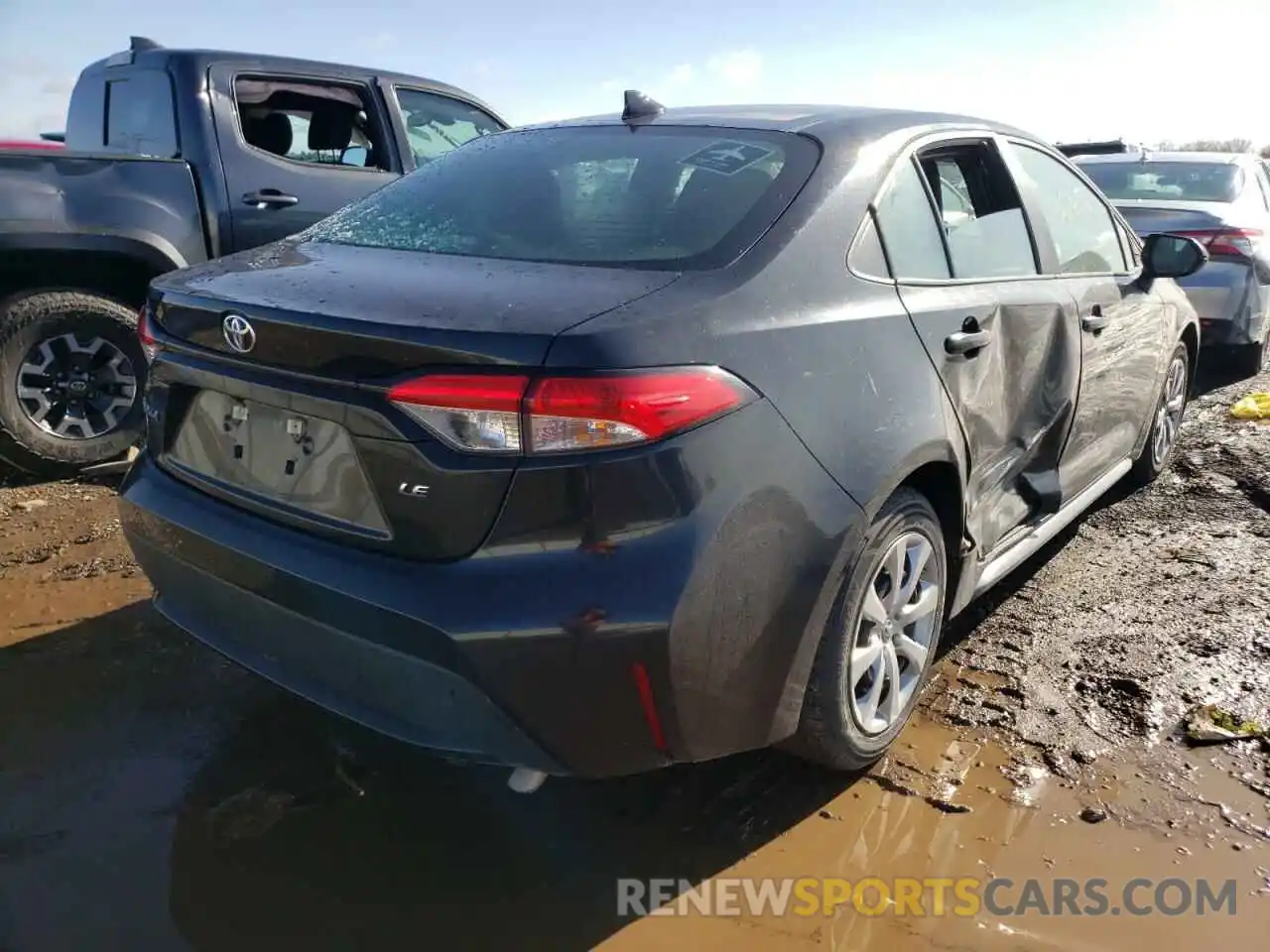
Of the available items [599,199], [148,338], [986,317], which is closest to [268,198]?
[148,338]

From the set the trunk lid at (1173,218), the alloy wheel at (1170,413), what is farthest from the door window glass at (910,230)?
the trunk lid at (1173,218)

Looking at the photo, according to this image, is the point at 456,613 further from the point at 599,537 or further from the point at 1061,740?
the point at 1061,740

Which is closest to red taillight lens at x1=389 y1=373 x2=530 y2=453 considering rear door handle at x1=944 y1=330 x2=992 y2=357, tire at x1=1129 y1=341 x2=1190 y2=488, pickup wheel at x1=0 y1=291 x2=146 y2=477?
rear door handle at x1=944 y1=330 x2=992 y2=357

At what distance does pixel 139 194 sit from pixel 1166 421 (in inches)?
186

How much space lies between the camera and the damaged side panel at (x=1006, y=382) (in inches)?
102

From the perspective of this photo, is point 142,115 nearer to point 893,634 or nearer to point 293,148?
point 293,148

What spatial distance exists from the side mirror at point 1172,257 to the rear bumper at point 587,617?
251cm

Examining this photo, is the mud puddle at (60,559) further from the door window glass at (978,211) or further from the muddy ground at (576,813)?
the door window glass at (978,211)

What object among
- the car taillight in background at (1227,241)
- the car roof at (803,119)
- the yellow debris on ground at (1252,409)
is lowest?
the yellow debris on ground at (1252,409)

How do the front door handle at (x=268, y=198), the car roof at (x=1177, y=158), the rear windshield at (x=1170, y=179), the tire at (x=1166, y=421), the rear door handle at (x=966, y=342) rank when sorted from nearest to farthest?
the rear door handle at (x=966, y=342) → the tire at (x=1166, y=421) → the front door handle at (x=268, y=198) → the rear windshield at (x=1170, y=179) → the car roof at (x=1177, y=158)

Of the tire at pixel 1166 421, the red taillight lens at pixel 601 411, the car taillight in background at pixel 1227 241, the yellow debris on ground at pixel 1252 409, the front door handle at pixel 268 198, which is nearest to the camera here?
the red taillight lens at pixel 601 411

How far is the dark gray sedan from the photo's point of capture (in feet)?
6.08

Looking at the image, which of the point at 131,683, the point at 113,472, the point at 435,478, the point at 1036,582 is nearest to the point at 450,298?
the point at 435,478

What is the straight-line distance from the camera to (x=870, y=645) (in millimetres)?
2473
